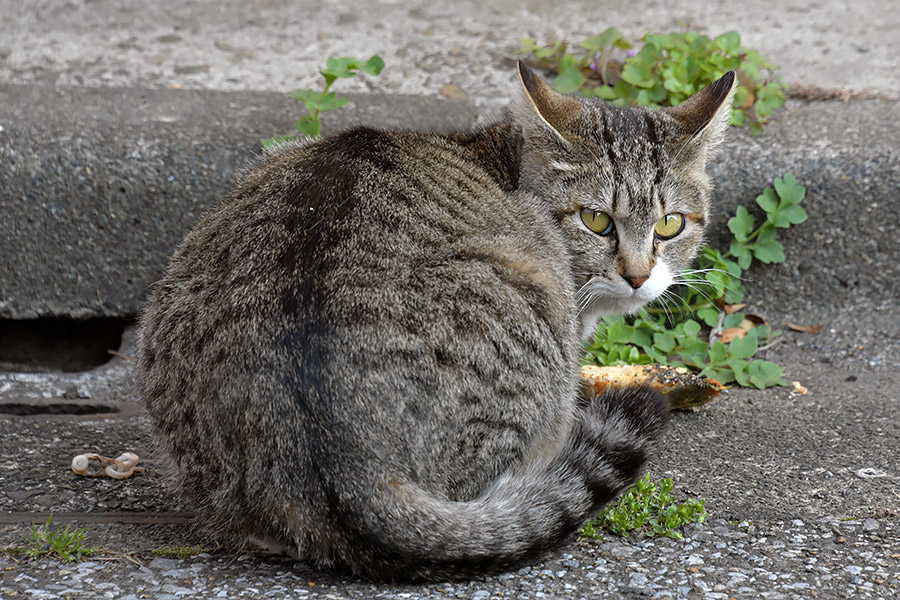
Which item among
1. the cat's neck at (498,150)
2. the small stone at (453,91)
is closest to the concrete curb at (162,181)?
the small stone at (453,91)

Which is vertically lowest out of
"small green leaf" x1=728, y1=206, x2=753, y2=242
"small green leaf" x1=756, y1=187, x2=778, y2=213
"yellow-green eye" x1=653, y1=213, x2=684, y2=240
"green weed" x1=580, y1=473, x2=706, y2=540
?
"green weed" x1=580, y1=473, x2=706, y2=540

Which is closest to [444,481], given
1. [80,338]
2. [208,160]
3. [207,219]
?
[207,219]

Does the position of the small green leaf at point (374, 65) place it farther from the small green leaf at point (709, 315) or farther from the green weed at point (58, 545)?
the green weed at point (58, 545)

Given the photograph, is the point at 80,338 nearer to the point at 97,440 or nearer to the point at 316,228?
the point at 97,440

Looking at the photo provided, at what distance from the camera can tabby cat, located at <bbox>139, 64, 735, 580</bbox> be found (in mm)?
2352

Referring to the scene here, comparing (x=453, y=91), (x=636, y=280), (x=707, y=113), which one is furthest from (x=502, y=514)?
(x=453, y=91)

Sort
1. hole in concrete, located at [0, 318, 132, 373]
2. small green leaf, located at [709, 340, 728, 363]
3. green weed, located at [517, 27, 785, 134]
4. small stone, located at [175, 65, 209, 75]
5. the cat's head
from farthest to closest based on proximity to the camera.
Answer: small stone, located at [175, 65, 209, 75] → green weed, located at [517, 27, 785, 134] → hole in concrete, located at [0, 318, 132, 373] → small green leaf, located at [709, 340, 728, 363] → the cat's head

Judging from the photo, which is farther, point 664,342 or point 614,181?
point 664,342

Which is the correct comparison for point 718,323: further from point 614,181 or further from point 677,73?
point 614,181

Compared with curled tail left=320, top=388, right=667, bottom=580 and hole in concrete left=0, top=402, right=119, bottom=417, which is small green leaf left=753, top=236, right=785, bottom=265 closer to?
curled tail left=320, top=388, right=667, bottom=580

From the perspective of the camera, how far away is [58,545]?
2.56 metres

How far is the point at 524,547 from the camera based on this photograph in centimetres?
244

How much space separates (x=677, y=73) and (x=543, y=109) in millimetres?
1450

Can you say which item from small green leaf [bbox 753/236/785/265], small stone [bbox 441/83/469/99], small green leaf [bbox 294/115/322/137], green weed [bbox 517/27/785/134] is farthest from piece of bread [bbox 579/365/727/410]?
small stone [bbox 441/83/469/99]
